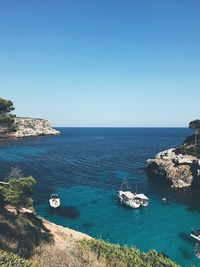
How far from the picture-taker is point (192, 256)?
4197cm

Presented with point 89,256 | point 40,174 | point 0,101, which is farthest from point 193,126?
point 89,256

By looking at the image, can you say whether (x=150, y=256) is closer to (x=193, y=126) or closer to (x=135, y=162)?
(x=193, y=126)

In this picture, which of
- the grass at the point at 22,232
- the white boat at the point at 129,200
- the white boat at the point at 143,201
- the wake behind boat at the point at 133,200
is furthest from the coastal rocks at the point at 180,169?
the grass at the point at 22,232

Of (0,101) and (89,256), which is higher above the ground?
(0,101)

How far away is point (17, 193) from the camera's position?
4022cm

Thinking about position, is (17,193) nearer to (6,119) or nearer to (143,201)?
(6,119)

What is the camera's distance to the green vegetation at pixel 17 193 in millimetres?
40062

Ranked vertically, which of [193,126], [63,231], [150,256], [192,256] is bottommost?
[192,256]

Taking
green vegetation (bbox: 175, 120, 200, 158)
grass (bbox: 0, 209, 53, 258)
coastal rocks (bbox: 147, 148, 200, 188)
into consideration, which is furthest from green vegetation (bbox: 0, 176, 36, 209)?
green vegetation (bbox: 175, 120, 200, 158)

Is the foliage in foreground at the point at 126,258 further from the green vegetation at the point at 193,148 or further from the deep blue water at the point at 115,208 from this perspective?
the green vegetation at the point at 193,148

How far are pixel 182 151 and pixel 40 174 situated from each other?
43966 millimetres

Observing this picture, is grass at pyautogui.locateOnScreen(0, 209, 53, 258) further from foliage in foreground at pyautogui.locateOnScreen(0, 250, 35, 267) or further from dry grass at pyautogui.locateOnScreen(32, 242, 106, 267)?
foliage in foreground at pyautogui.locateOnScreen(0, 250, 35, 267)

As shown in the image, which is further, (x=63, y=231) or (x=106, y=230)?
(x=106, y=230)

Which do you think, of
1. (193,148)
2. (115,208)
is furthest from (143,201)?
(193,148)
